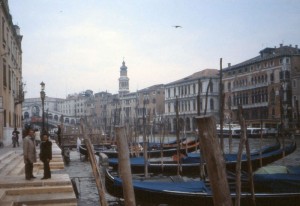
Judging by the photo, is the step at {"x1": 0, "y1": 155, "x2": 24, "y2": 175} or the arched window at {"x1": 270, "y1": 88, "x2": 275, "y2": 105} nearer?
the step at {"x1": 0, "y1": 155, "x2": 24, "y2": 175}

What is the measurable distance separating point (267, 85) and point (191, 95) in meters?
15.2

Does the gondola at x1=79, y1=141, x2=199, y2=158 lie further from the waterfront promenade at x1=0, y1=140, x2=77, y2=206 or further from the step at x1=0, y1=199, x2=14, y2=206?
the step at x1=0, y1=199, x2=14, y2=206

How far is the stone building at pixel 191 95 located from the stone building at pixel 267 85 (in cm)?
365

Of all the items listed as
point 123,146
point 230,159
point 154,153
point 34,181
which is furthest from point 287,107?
point 123,146

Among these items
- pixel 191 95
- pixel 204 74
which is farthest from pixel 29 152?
pixel 191 95

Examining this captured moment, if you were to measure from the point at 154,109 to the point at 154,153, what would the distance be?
50460mm

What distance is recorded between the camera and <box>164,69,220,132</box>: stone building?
54888 millimetres

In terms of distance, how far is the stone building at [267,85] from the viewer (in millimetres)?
41219

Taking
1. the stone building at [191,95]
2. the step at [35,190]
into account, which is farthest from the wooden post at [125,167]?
the stone building at [191,95]

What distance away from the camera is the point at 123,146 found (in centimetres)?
340

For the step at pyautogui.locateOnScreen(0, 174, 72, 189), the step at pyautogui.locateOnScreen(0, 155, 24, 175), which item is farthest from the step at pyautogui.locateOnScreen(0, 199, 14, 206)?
the step at pyautogui.locateOnScreen(0, 155, 24, 175)

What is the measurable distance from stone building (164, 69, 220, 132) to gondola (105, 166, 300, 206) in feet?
148

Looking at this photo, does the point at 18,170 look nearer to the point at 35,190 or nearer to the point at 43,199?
the point at 35,190

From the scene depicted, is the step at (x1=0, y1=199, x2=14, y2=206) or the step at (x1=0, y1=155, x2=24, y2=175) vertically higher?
the step at (x1=0, y1=155, x2=24, y2=175)
